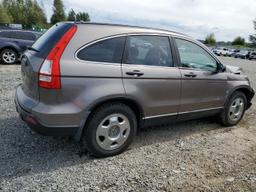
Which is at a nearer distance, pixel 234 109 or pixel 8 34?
pixel 234 109

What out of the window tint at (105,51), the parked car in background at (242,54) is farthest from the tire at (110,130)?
the parked car in background at (242,54)

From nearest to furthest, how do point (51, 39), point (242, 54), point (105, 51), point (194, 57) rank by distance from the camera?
1. point (51, 39)
2. point (105, 51)
3. point (194, 57)
4. point (242, 54)

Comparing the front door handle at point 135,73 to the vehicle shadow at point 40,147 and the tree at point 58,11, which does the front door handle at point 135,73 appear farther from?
the tree at point 58,11

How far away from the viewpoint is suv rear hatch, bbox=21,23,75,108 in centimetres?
292

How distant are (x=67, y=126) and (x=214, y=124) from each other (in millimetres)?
3168

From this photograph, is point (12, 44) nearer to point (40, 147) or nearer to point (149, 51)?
point (40, 147)

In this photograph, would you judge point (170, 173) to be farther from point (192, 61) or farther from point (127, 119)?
point (192, 61)

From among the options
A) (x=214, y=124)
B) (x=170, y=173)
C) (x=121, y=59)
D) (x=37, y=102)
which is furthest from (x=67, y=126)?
(x=214, y=124)

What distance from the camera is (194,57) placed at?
4145 mm

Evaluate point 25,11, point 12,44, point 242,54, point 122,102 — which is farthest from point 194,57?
point 25,11

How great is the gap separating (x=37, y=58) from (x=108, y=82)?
91cm

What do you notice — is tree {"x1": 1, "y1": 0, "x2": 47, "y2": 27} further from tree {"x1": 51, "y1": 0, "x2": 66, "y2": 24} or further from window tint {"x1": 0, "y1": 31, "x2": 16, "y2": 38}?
window tint {"x1": 0, "y1": 31, "x2": 16, "y2": 38}

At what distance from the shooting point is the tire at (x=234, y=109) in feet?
15.4

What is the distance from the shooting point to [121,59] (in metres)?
3.25
